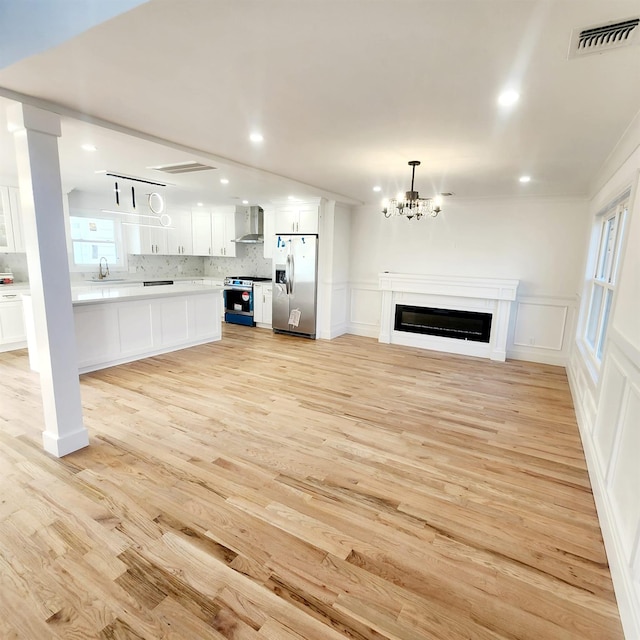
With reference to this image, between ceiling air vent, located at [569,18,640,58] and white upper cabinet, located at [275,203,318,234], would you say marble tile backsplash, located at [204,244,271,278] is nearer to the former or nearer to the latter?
white upper cabinet, located at [275,203,318,234]

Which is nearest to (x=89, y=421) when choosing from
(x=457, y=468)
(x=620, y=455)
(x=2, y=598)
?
(x=2, y=598)

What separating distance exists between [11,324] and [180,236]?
365cm

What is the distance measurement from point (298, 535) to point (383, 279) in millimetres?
4868

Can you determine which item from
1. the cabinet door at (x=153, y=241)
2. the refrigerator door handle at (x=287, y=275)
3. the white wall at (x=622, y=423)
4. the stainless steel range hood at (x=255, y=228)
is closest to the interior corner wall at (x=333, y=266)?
the refrigerator door handle at (x=287, y=275)

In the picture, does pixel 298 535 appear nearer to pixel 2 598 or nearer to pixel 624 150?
pixel 2 598

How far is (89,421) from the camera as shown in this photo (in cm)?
320

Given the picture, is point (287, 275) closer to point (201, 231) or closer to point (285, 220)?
point (285, 220)

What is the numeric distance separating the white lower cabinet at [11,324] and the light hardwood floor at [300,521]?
168 centimetres

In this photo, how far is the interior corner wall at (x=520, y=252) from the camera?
521 cm

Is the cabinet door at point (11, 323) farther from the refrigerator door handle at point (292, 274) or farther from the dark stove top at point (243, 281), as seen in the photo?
the refrigerator door handle at point (292, 274)

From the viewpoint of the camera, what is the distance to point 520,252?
5504 mm

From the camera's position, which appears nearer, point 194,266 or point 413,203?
point 413,203

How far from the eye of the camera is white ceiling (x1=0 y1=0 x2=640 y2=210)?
1.47m

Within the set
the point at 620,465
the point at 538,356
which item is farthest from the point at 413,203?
the point at 538,356
